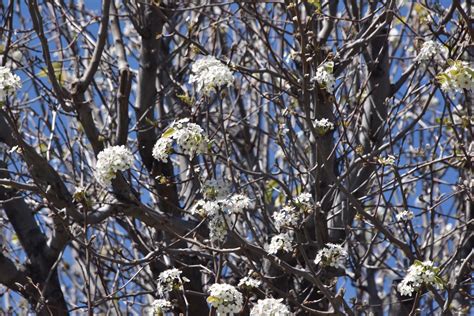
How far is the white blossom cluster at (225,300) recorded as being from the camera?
3439 mm

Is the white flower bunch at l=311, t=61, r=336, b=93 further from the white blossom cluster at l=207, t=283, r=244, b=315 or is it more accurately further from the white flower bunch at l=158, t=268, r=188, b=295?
the white flower bunch at l=158, t=268, r=188, b=295

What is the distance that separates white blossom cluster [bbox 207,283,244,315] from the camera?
135 inches

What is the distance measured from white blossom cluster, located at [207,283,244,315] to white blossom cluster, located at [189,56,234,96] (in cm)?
87

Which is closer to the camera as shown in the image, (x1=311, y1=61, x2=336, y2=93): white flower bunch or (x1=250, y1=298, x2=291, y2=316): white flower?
(x1=250, y1=298, x2=291, y2=316): white flower

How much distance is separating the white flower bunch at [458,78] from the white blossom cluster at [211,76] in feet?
3.09

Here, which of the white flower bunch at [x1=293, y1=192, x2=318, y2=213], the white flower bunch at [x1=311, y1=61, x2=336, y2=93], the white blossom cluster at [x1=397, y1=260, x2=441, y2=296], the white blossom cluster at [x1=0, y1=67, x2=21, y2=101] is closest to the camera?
the white blossom cluster at [x1=397, y1=260, x2=441, y2=296]

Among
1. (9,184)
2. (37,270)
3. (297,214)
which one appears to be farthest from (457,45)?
(37,270)

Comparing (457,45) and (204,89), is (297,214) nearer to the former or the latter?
(204,89)

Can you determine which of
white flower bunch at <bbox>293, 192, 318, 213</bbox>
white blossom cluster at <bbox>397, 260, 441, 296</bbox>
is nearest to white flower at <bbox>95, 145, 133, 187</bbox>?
white flower bunch at <bbox>293, 192, 318, 213</bbox>

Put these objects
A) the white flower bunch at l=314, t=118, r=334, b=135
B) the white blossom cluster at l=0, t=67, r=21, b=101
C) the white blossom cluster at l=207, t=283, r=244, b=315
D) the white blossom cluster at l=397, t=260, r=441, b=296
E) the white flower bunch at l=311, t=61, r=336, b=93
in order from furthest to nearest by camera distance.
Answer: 1. the white flower bunch at l=314, t=118, r=334, b=135
2. the white flower bunch at l=311, t=61, r=336, b=93
3. the white blossom cluster at l=0, t=67, r=21, b=101
4. the white blossom cluster at l=397, t=260, r=441, b=296
5. the white blossom cluster at l=207, t=283, r=244, b=315

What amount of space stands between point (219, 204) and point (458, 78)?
3.89 feet

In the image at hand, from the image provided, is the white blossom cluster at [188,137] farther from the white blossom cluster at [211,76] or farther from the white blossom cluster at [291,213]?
the white blossom cluster at [291,213]

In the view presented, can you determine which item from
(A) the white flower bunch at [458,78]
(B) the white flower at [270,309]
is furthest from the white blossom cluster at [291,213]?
(A) the white flower bunch at [458,78]

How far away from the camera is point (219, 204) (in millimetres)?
3604
